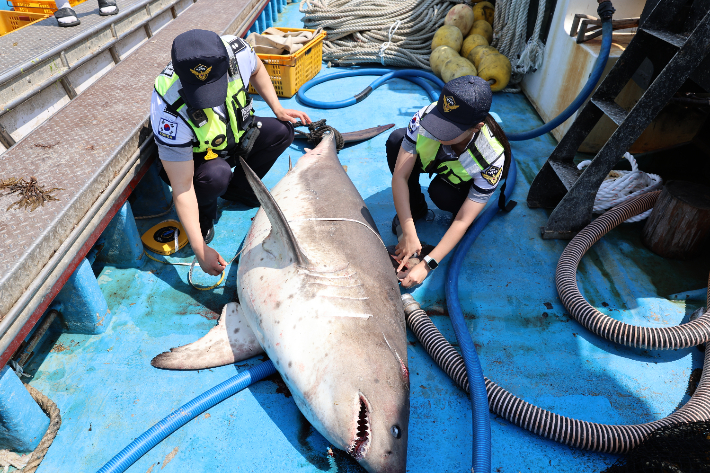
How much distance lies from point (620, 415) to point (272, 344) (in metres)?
2.10

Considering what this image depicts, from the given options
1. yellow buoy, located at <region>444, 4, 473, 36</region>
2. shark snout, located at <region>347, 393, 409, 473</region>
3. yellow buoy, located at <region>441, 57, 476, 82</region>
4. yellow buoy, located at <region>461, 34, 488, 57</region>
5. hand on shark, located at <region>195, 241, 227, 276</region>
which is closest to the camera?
shark snout, located at <region>347, 393, 409, 473</region>

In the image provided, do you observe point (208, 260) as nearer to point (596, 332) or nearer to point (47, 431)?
point (47, 431)

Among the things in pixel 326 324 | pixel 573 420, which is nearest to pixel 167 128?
pixel 326 324

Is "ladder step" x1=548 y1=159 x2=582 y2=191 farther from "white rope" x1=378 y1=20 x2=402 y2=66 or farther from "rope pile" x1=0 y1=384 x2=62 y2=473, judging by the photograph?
"rope pile" x1=0 y1=384 x2=62 y2=473

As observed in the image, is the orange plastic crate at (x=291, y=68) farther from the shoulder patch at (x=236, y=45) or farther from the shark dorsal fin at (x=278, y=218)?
the shark dorsal fin at (x=278, y=218)

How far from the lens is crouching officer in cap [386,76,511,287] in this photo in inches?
101

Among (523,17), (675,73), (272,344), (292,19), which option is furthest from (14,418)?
(292,19)

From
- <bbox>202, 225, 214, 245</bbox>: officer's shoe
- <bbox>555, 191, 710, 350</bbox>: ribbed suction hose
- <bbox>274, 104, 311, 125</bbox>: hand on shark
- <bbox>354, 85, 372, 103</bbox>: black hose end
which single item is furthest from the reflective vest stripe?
<bbox>354, 85, 372, 103</bbox>: black hose end

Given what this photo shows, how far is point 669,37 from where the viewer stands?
3.03 m

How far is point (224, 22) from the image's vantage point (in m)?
5.14

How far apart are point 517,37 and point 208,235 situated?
5028mm

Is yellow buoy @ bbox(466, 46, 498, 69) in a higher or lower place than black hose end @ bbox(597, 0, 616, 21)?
lower

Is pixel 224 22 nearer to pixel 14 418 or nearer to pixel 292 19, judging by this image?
pixel 292 19

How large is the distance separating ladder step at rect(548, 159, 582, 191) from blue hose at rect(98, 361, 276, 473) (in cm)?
290
